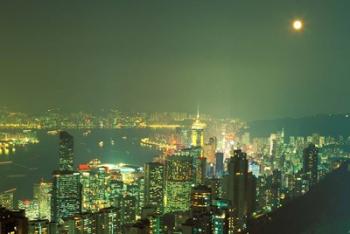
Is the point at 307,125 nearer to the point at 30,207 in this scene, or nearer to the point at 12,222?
the point at 30,207

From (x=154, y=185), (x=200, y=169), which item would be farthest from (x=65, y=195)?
(x=200, y=169)

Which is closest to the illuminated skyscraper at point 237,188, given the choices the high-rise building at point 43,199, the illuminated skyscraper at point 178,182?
the illuminated skyscraper at point 178,182

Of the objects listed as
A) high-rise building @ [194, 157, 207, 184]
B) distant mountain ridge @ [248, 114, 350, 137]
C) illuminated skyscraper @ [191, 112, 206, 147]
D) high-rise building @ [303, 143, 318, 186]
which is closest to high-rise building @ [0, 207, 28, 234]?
high-rise building @ [194, 157, 207, 184]

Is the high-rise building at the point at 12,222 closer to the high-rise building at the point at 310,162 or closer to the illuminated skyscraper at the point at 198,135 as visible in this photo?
the high-rise building at the point at 310,162

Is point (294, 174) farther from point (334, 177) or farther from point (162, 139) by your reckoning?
point (162, 139)

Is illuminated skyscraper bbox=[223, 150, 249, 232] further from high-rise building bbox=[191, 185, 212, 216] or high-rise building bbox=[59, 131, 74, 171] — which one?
high-rise building bbox=[59, 131, 74, 171]

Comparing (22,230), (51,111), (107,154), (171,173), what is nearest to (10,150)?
(51,111)
